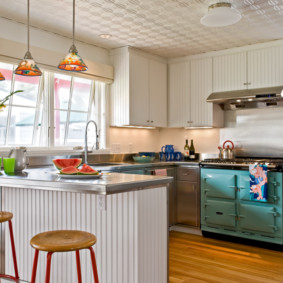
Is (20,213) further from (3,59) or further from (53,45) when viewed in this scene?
(53,45)

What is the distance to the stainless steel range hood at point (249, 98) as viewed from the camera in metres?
4.53

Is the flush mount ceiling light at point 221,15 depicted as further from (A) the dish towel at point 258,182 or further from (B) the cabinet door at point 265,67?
(A) the dish towel at point 258,182

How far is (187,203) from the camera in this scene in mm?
4891

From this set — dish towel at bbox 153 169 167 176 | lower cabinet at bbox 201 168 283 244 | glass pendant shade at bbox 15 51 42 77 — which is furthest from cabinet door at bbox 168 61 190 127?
glass pendant shade at bbox 15 51 42 77

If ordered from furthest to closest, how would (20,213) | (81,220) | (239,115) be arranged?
1. (239,115)
2. (20,213)
3. (81,220)

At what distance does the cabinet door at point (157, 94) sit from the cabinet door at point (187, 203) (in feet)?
3.38

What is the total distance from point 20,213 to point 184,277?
155 centimetres

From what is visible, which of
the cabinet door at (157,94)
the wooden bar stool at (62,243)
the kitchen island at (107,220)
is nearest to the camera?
the wooden bar stool at (62,243)

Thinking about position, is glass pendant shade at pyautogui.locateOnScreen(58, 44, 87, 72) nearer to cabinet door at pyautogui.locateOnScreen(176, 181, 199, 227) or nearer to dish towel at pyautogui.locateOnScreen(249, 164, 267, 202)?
dish towel at pyautogui.locateOnScreen(249, 164, 267, 202)

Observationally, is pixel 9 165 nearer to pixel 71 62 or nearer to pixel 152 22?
pixel 71 62

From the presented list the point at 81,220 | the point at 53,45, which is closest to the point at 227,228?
the point at 81,220

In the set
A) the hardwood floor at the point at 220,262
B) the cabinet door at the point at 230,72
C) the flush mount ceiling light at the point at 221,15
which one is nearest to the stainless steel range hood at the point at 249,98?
the cabinet door at the point at 230,72

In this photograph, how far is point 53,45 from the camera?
4301mm

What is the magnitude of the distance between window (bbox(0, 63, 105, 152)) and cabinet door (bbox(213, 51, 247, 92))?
1653 millimetres
